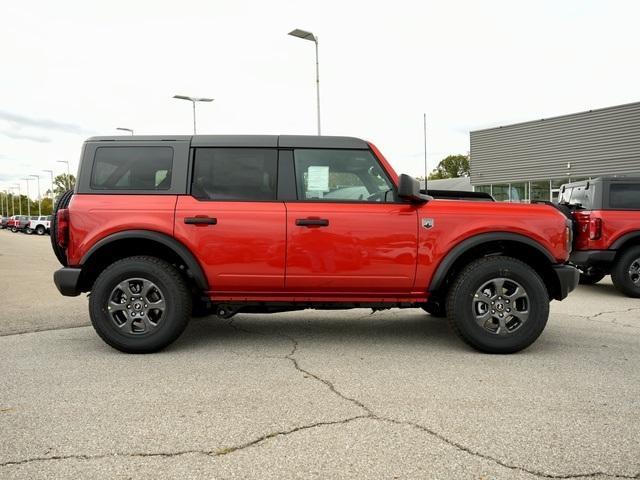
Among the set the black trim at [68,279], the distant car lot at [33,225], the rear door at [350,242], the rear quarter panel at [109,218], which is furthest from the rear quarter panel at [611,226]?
the distant car lot at [33,225]

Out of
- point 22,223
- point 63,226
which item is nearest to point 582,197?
point 63,226

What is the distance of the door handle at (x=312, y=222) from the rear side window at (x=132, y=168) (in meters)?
1.18

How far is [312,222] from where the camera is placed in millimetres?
4590

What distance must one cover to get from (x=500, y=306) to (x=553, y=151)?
27086 millimetres

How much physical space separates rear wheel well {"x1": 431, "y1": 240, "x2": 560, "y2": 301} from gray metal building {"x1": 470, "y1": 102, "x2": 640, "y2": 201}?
2008 centimetres

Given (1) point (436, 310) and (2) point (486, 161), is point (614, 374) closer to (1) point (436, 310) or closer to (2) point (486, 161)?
(1) point (436, 310)

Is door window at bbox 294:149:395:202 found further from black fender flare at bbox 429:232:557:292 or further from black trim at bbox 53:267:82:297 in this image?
black trim at bbox 53:267:82:297

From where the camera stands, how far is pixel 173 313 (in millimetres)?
4605

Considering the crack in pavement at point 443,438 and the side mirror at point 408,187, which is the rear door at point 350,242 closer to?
the side mirror at point 408,187

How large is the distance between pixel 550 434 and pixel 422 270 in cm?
190

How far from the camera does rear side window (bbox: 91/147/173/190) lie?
4.76 meters

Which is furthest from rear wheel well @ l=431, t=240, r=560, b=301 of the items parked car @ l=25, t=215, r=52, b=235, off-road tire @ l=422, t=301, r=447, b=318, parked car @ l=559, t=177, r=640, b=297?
parked car @ l=25, t=215, r=52, b=235

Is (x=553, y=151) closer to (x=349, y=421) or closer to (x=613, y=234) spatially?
(x=613, y=234)

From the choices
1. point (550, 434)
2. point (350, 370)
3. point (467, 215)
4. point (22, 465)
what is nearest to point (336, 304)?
point (350, 370)
